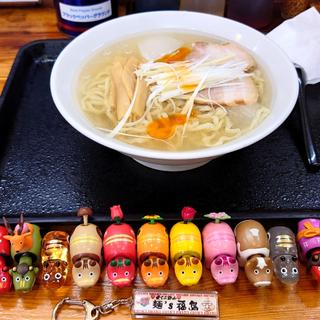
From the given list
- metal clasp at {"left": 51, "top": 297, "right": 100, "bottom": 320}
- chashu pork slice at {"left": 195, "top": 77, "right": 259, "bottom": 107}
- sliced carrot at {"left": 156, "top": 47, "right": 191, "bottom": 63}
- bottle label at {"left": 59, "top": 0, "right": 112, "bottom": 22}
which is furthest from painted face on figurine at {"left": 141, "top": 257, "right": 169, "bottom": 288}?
bottle label at {"left": 59, "top": 0, "right": 112, "bottom": 22}

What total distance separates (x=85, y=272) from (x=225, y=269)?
28 cm

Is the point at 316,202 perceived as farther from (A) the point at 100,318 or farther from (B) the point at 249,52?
(A) the point at 100,318

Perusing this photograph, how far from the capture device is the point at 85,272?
2.92 feet

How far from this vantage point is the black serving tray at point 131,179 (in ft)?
3.48

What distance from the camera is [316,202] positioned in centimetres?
108

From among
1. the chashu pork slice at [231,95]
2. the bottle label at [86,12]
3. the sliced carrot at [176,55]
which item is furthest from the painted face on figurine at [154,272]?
the bottle label at [86,12]

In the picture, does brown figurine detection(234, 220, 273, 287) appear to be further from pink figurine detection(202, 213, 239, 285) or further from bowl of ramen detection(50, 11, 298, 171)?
bowl of ramen detection(50, 11, 298, 171)

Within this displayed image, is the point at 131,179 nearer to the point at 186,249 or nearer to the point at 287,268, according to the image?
the point at 186,249

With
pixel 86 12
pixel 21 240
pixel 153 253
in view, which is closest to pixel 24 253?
pixel 21 240

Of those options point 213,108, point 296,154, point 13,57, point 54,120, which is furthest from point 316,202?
point 13,57

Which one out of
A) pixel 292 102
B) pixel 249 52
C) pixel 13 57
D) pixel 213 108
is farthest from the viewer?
pixel 13 57

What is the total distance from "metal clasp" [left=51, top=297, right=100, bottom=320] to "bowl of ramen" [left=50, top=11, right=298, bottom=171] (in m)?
0.32

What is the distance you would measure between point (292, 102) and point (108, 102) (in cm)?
45

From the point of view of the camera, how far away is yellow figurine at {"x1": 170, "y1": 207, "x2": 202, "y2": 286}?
2.93 ft
